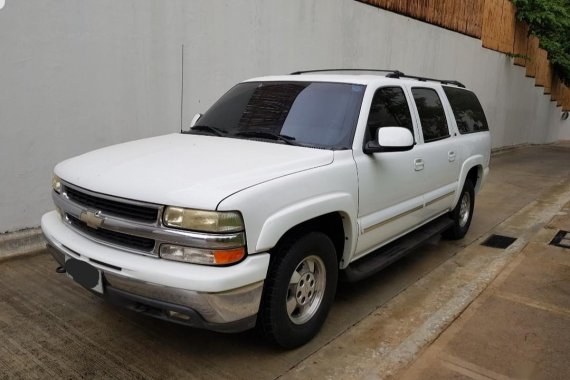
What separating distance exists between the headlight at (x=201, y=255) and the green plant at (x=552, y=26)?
52.7 feet

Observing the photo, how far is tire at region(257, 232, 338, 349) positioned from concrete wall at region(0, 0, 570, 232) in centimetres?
314

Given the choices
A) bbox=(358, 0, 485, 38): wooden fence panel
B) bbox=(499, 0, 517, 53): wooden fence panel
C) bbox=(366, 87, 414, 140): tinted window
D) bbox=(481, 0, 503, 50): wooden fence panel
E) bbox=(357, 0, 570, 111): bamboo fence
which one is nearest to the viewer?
bbox=(366, 87, 414, 140): tinted window

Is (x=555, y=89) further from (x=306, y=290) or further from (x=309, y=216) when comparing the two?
(x=309, y=216)

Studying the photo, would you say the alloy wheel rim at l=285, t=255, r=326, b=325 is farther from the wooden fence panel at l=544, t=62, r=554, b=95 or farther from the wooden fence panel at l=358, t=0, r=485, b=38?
the wooden fence panel at l=544, t=62, r=554, b=95

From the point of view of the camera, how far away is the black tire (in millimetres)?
5815

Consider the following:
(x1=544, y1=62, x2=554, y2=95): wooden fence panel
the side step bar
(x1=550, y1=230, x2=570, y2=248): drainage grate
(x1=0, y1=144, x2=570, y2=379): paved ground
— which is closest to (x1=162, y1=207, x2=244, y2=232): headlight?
(x1=0, y1=144, x2=570, y2=379): paved ground

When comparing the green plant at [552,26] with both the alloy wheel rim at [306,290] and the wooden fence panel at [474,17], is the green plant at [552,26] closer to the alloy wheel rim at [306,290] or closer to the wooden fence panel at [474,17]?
the wooden fence panel at [474,17]

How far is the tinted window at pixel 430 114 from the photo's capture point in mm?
4715

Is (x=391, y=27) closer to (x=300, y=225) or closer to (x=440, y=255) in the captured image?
(x=440, y=255)

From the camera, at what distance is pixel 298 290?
3.26 meters

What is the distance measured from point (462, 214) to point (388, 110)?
248 cm

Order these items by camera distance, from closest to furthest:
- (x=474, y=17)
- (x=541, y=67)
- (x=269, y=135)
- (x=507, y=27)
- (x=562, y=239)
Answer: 1. (x=269, y=135)
2. (x=562, y=239)
3. (x=474, y=17)
4. (x=507, y=27)
5. (x=541, y=67)

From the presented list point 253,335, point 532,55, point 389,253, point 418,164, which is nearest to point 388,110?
point 418,164

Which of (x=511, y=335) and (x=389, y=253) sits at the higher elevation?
(x=389, y=253)
